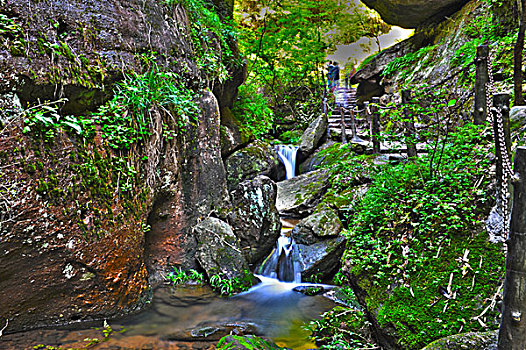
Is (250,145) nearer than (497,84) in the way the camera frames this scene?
No

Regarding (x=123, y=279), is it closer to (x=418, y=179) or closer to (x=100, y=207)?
(x=100, y=207)

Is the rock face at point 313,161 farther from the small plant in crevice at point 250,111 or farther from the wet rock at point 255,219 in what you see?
the wet rock at point 255,219

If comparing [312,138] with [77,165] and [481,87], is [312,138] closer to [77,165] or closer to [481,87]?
[481,87]

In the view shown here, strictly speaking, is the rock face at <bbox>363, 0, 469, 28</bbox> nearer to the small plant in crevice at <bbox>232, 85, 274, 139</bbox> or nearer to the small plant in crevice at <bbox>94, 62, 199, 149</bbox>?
the small plant in crevice at <bbox>232, 85, 274, 139</bbox>

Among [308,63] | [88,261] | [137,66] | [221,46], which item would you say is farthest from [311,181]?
[308,63]

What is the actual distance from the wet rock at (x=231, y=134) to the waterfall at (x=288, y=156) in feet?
12.3

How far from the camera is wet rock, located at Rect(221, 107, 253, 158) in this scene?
30.7 feet

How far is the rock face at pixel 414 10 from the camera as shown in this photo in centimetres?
1251

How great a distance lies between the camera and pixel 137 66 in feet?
17.0

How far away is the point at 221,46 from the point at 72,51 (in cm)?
486

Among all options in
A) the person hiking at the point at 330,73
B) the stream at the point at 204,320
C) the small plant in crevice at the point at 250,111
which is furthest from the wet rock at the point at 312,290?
the person hiking at the point at 330,73

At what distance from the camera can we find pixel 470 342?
2344 mm

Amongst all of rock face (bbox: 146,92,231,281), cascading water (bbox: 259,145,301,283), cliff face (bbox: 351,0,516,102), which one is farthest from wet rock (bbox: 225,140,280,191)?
cliff face (bbox: 351,0,516,102)

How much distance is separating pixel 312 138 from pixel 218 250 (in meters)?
9.43
